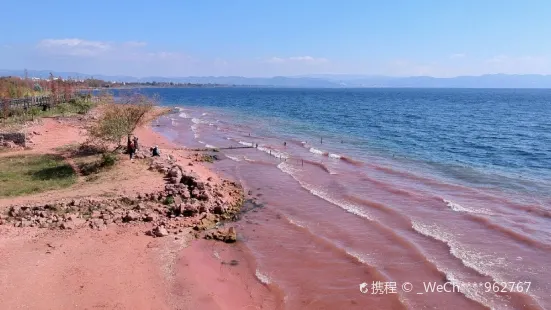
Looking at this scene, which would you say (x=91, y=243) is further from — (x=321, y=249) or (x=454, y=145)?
(x=454, y=145)

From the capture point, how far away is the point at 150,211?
52.4ft

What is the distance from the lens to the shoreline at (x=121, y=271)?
34.0 ft

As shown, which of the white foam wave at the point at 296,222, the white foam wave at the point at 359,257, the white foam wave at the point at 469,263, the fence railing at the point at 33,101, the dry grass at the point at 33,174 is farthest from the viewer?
the fence railing at the point at 33,101

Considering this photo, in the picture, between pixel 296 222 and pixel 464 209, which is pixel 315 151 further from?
pixel 296 222

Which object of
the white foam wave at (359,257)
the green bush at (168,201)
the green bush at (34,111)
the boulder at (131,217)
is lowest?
the white foam wave at (359,257)

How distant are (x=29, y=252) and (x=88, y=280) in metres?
2.64

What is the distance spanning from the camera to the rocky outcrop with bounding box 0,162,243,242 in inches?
567

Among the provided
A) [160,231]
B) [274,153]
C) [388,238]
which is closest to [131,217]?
[160,231]

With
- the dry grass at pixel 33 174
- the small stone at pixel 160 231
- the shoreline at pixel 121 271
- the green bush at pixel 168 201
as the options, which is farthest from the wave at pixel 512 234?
the dry grass at pixel 33 174

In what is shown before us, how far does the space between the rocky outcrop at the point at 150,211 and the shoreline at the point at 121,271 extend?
1.36ft

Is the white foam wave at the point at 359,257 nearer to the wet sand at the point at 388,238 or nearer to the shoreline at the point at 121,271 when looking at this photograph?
the wet sand at the point at 388,238

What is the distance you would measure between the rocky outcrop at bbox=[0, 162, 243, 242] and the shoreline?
41 cm

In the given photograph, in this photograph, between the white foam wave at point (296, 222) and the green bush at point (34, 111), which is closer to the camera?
the white foam wave at point (296, 222)

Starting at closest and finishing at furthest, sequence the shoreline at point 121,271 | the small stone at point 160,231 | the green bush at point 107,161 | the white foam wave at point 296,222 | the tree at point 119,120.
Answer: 1. the shoreline at point 121,271
2. the small stone at point 160,231
3. the white foam wave at point 296,222
4. the green bush at point 107,161
5. the tree at point 119,120
